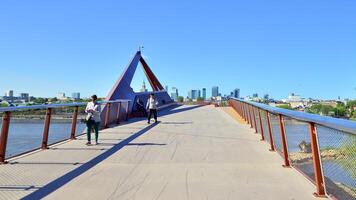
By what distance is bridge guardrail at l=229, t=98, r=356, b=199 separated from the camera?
4812 millimetres

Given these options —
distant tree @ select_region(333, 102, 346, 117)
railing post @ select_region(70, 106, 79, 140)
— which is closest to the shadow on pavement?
railing post @ select_region(70, 106, 79, 140)

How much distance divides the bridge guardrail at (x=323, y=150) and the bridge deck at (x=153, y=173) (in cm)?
27

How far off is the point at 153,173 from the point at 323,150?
118 inches

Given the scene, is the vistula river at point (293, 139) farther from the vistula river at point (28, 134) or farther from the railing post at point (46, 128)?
the railing post at point (46, 128)

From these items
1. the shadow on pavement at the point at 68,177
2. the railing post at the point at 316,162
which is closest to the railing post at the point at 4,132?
the shadow on pavement at the point at 68,177

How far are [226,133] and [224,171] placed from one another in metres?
7.31

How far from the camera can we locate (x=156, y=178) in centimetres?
709

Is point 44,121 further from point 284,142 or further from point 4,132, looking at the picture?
point 284,142

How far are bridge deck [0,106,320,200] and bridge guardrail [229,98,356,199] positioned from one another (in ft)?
0.90

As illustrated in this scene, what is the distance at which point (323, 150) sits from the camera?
5.82 meters

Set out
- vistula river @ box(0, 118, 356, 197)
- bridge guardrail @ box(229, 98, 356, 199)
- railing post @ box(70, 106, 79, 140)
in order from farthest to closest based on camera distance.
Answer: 1. railing post @ box(70, 106, 79, 140)
2. vistula river @ box(0, 118, 356, 197)
3. bridge guardrail @ box(229, 98, 356, 199)

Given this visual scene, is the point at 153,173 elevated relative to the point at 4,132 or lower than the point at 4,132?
lower

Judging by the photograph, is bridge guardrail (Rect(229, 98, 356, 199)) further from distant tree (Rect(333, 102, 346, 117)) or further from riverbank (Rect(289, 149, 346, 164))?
distant tree (Rect(333, 102, 346, 117))

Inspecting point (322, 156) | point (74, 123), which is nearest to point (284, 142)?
point (322, 156)
